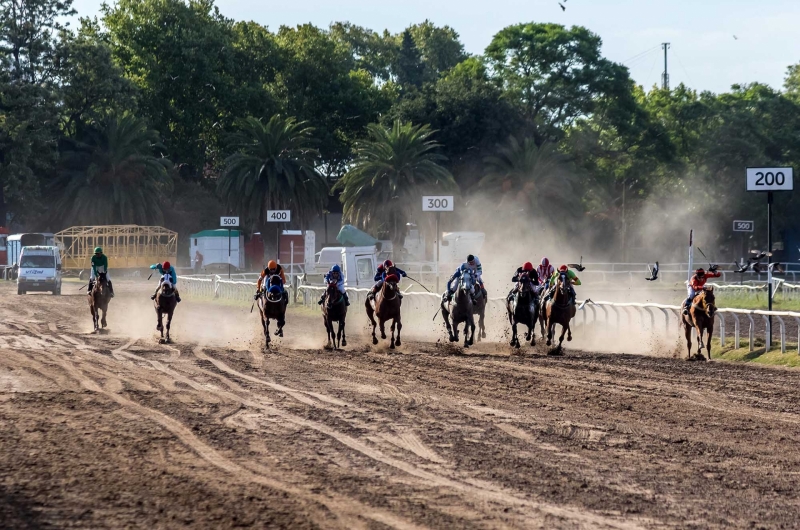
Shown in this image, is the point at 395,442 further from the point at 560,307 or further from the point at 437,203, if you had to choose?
the point at 437,203

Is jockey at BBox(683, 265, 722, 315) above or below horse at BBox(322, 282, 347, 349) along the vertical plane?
above

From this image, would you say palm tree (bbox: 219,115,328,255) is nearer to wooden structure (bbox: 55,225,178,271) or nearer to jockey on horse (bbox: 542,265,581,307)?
wooden structure (bbox: 55,225,178,271)

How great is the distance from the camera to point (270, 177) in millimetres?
65688

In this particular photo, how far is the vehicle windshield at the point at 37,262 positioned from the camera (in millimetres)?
44925

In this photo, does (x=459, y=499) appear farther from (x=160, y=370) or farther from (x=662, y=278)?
(x=662, y=278)

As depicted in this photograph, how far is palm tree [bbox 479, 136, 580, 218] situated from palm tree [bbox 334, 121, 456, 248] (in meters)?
3.61

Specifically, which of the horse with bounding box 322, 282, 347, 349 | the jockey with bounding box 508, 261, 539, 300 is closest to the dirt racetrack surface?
the horse with bounding box 322, 282, 347, 349

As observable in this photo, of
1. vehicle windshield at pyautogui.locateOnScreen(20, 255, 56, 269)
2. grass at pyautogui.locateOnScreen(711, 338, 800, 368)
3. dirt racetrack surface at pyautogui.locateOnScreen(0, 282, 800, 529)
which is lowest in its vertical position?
dirt racetrack surface at pyautogui.locateOnScreen(0, 282, 800, 529)

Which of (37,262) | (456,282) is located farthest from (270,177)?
(456,282)

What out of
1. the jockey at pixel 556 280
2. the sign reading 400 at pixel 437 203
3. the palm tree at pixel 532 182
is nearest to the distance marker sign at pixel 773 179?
the jockey at pixel 556 280

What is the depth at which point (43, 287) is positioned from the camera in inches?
1764

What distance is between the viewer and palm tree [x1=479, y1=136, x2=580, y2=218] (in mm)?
65375

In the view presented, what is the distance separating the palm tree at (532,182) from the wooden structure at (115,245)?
19.3 meters

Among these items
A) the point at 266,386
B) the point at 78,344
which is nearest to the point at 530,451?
the point at 266,386
